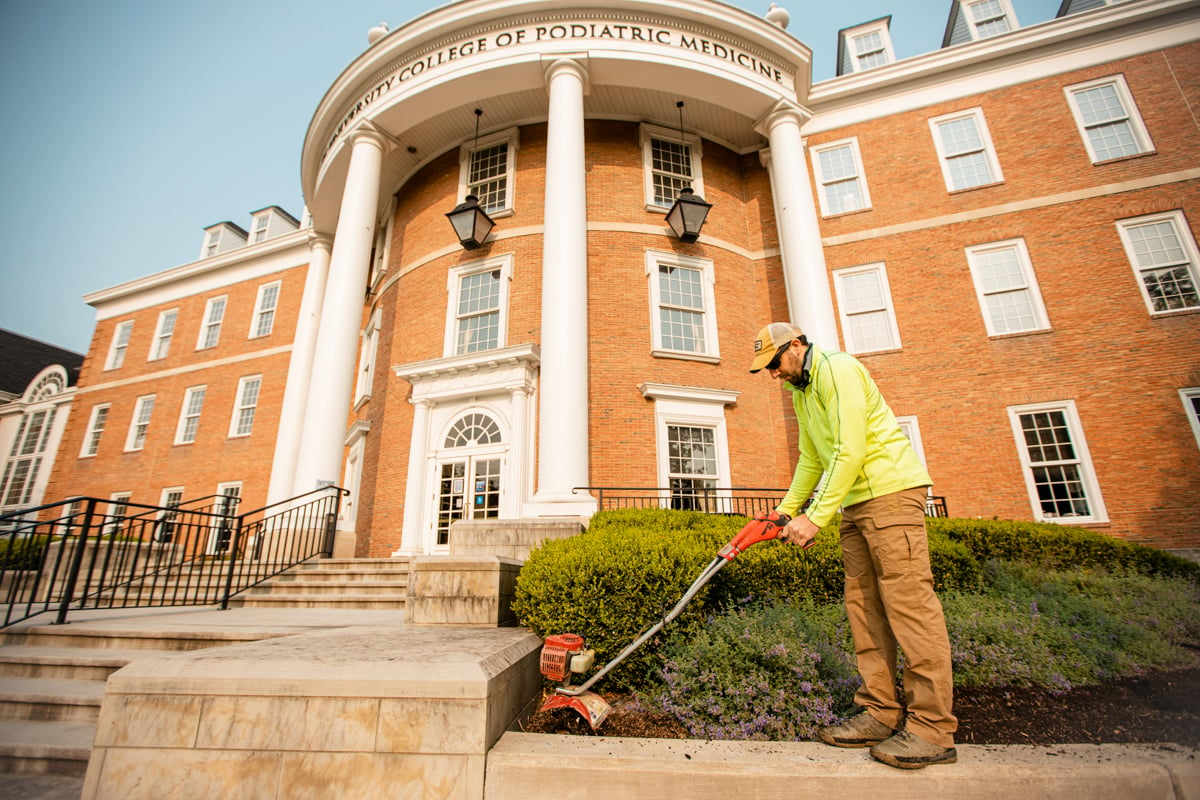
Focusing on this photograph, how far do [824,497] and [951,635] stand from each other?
7.99 feet

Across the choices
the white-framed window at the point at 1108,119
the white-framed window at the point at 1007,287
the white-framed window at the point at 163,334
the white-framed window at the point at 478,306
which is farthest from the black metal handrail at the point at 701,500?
the white-framed window at the point at 163,334

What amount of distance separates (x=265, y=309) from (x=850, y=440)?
2348 centimetres

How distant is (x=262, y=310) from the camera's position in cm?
2120

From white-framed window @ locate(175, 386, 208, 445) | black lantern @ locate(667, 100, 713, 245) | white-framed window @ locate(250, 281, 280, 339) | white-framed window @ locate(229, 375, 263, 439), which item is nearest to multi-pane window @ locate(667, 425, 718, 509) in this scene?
black lantern @ locate(667, 100, 713, 245)

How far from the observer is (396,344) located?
45.9ft

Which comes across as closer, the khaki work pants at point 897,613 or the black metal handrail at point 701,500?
the khaki work pants at point 897,613

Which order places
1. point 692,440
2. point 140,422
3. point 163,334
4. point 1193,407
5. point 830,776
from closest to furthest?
point 830,776, point 1193,407, point 692,440, point 140,422, point 163,334

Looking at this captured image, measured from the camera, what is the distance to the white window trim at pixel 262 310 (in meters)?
20.7

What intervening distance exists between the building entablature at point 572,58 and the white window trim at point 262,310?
8389mm

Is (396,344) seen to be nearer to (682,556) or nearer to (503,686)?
(682,556)

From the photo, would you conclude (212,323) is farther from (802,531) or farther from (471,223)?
(802,531)

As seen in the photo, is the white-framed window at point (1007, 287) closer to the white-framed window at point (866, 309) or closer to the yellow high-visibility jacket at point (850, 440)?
the white-framed window at point (866, 309)

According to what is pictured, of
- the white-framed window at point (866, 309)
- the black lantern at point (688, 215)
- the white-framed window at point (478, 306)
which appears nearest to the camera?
the black lantern at point (688, 215)

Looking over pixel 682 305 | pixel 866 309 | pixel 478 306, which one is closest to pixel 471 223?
pixel 478 306
